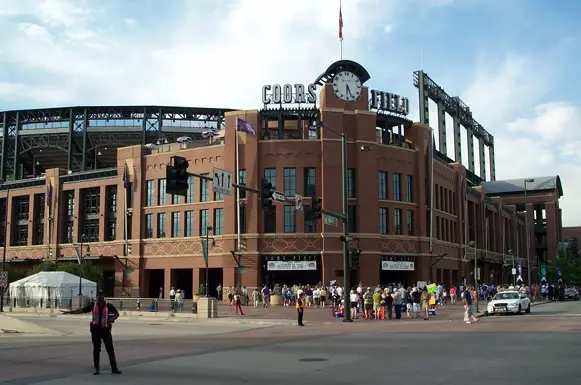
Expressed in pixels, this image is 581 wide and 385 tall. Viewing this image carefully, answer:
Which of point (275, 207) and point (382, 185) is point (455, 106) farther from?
point (275, 207)

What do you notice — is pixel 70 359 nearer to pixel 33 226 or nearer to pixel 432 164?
pixel 432 164

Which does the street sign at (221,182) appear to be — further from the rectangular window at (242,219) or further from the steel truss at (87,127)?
the steel truss at (87,127)

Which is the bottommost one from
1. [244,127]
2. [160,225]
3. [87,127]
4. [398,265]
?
[398,265]

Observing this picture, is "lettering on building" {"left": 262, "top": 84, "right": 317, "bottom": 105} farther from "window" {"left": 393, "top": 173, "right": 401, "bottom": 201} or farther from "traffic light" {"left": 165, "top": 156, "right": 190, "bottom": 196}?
"traffic light" {"left": 165, "top": 156, "right": 190, "bottom": 196}

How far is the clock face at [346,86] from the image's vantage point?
58.7m

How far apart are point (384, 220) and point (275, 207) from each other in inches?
417

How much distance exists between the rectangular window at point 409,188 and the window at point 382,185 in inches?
115

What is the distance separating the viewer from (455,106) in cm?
10306

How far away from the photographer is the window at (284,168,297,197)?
187ft

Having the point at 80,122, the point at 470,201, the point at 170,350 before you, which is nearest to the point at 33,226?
the point at 80,122

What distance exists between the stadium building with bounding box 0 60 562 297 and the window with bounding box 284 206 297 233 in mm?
93

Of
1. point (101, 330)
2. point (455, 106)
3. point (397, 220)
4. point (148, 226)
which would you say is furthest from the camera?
point (455, 106)

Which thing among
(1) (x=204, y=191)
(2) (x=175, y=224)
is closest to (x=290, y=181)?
(1) (x=204, y=191)

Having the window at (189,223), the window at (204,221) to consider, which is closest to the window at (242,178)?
the window at (204,221)
